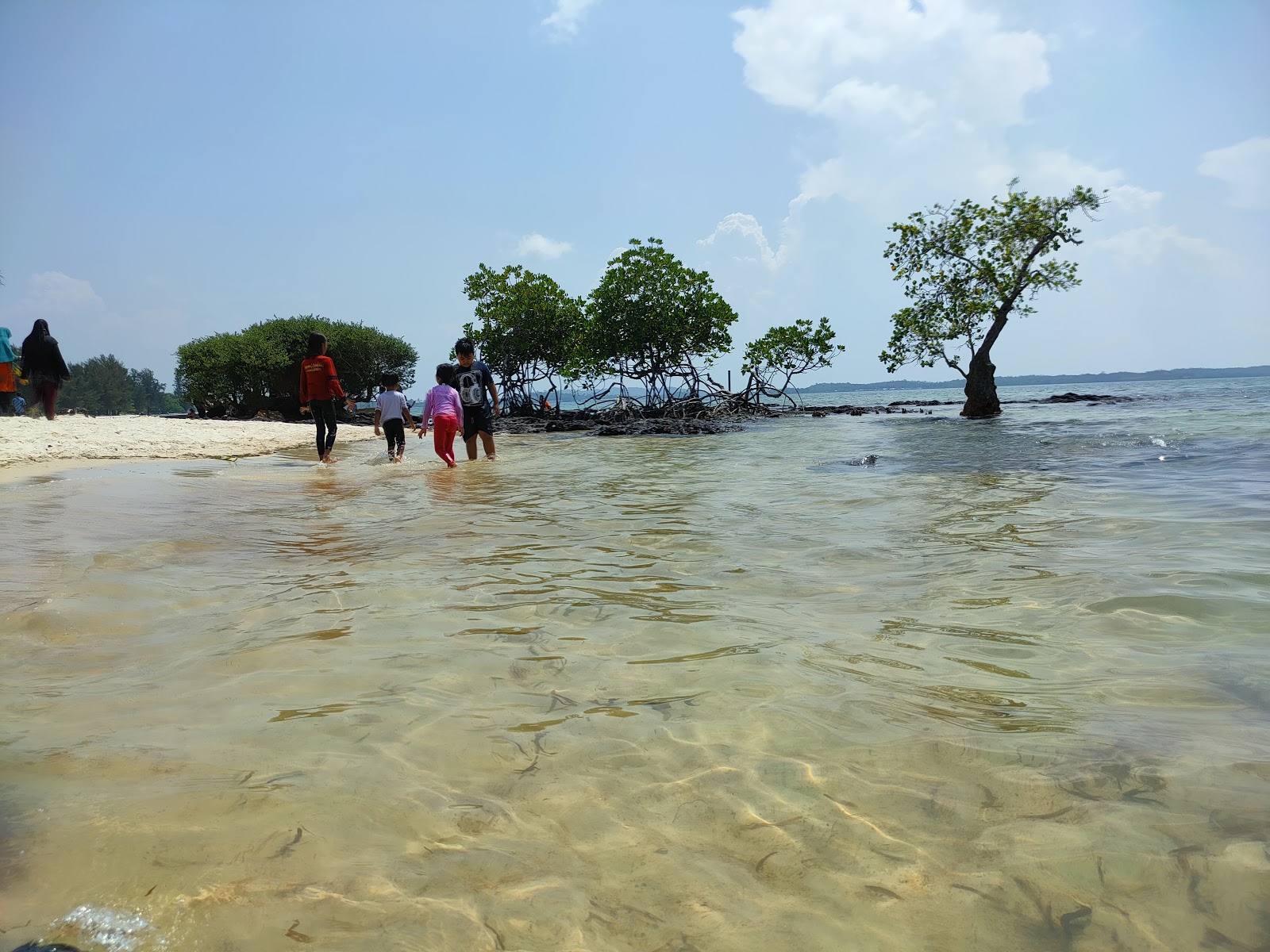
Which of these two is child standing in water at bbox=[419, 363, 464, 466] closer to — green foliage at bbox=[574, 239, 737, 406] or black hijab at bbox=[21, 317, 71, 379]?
black hijab at bbox=[21, 317, 71, 379]

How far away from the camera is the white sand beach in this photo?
1176 cm

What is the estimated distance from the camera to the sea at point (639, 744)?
4.87 ft

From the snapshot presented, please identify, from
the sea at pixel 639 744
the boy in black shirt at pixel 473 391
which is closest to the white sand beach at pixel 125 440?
the boy in black shirt at pixel 473 391

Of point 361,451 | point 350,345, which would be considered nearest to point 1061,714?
point 361,451

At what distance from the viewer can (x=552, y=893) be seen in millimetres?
1555

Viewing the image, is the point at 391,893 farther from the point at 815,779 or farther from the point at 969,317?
the point at 969,317

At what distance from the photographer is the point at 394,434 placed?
1285 centimetres

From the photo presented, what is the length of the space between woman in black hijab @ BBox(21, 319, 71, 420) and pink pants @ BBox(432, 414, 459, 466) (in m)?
8.78

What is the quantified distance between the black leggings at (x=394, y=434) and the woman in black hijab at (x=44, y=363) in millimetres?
7133

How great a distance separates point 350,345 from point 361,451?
24.1 m

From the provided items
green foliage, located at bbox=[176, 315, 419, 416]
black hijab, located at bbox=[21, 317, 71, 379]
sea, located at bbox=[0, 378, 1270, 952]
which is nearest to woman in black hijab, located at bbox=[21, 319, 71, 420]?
black hijab, located at bbox=[21, 317, 71, 379]

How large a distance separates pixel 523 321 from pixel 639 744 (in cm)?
3204

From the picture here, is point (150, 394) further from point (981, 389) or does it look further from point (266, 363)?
point (981, 389)

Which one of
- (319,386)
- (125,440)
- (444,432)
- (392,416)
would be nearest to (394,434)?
(392,416)
